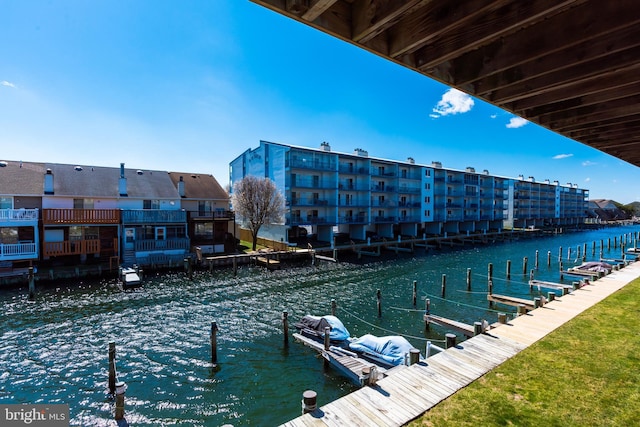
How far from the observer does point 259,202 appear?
34906mm

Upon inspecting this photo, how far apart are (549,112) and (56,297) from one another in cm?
2770

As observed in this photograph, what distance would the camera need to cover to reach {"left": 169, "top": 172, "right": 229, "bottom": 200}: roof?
118ft

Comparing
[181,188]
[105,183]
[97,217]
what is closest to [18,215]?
[97,217]

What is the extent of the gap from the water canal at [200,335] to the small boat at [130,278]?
2.36ft

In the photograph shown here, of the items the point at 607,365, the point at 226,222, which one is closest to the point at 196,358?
the point at 607,365

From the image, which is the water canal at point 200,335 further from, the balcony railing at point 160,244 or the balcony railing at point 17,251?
the balcony railing at point 160,244

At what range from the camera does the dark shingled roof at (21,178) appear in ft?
86.8

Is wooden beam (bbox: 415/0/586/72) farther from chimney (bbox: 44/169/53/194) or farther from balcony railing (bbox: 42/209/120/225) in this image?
chimney (bbox: 44/169/53/194)

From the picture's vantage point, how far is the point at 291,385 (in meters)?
11.2

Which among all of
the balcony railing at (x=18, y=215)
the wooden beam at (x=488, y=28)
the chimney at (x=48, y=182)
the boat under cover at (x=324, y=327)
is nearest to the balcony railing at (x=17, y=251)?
the balcony railing at (x=18, y=215)

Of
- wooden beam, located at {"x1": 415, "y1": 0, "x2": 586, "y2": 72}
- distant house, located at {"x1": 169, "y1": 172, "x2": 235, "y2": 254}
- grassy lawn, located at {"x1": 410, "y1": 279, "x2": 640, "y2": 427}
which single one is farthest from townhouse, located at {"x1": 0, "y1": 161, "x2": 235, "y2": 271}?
wooden beam, located at {"x1": 415, "y1": 0, "x2": 586, "y2": 72}

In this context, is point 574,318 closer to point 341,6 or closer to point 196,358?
point 341,6

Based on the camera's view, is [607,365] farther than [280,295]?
No

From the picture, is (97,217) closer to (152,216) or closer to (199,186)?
(152,216)
